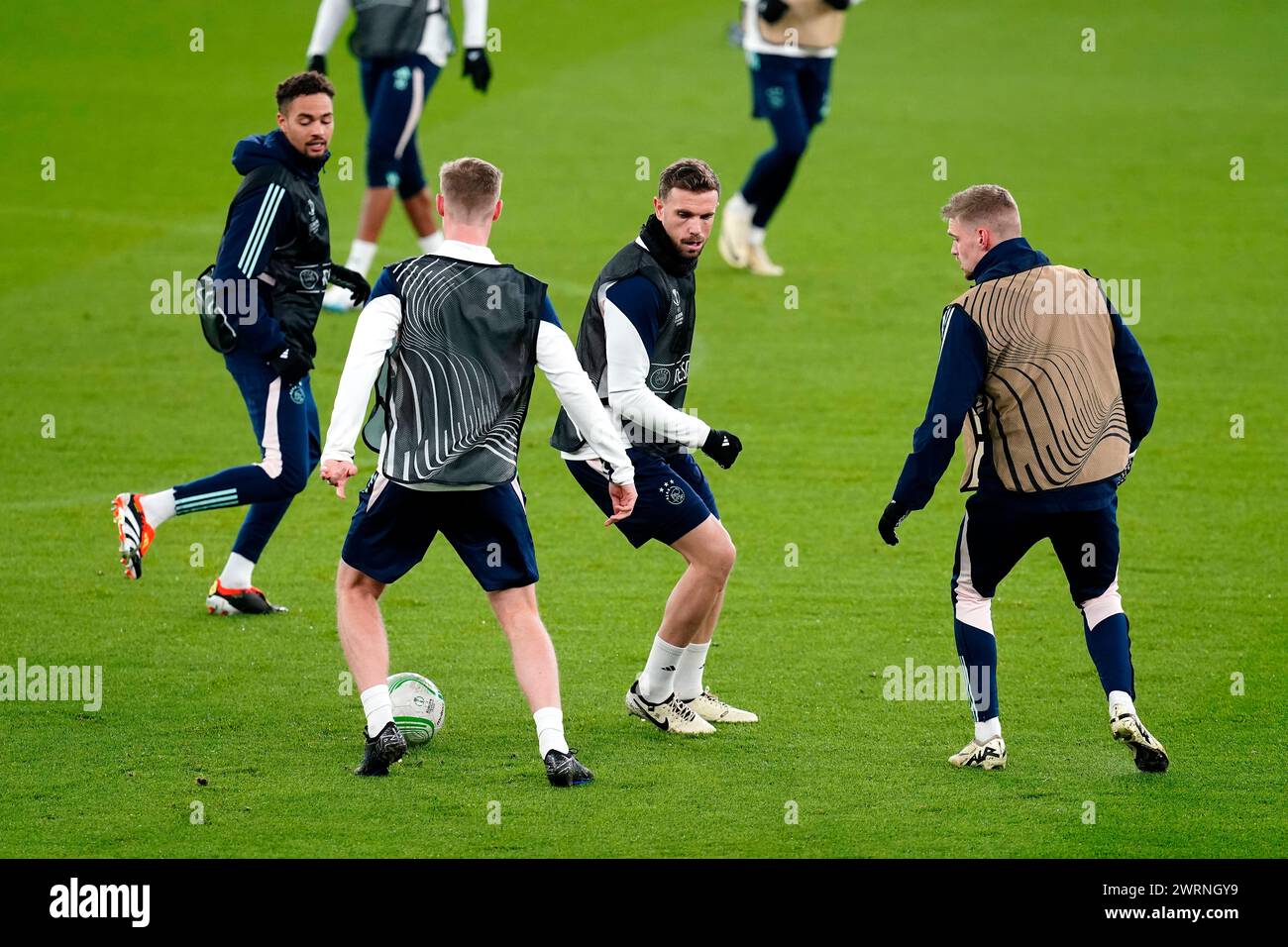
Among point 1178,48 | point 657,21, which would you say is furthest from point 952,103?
point 657,21

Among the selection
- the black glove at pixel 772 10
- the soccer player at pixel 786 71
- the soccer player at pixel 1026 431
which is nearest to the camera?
the soccer player at pixel 1026 431

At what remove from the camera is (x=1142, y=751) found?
6.26 meters

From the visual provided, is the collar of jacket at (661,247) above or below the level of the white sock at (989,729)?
Result: above

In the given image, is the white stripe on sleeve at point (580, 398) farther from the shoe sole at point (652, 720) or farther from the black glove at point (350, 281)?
the black glove at point (350, 281)

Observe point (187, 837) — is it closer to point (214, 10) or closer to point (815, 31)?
point (815, 31)

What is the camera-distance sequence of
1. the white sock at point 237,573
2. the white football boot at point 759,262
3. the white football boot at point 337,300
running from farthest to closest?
the white football boot at point 759,262, the white football boot at point 337,300, the white sock at point 237,573

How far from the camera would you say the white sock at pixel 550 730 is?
20.4ft

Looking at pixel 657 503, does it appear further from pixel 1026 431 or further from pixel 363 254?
pixel 363 254

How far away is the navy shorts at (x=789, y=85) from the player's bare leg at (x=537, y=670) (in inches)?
331

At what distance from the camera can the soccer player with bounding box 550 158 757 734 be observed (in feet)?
21.3

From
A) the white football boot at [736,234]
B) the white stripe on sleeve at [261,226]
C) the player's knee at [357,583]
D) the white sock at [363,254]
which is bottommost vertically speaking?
the player's knee at [357,583]

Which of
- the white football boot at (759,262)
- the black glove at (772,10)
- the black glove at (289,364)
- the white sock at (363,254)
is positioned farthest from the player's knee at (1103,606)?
the white football boot at (759,262)

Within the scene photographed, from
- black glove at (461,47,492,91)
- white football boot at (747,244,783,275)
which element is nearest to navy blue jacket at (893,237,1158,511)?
black glove at (461,47,492,91)

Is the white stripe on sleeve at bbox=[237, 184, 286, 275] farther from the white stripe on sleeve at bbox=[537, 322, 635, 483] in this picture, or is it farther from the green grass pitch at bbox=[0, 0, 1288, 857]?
the white stripe on sleeve at bbox=[537, 322, 635, 483]
